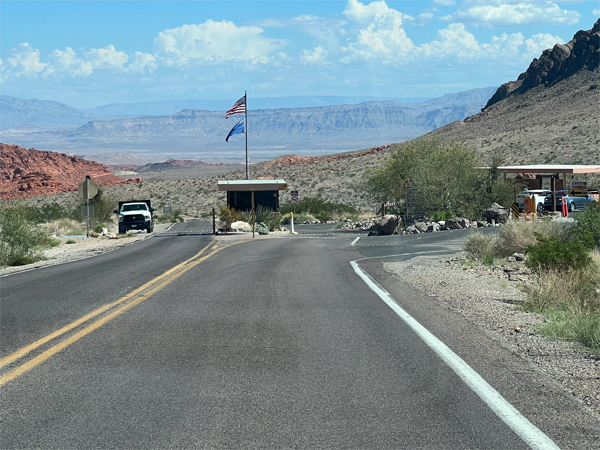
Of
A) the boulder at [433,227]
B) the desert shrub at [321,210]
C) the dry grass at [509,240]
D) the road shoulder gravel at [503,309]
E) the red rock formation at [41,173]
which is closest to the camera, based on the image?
the road shoulder gravel at [503,309]

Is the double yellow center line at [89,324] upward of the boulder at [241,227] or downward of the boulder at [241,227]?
upward

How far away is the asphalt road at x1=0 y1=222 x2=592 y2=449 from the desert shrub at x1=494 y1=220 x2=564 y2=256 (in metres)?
9.13

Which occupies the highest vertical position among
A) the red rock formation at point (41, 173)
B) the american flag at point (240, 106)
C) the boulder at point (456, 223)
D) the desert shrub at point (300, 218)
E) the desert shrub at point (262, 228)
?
the american flag at point (240, 106)

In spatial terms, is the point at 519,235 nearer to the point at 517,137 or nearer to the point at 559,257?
the point at 559,257

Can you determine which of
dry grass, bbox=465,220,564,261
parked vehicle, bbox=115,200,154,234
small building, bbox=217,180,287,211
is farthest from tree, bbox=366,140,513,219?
dry grass, bbox=465,220,564,261

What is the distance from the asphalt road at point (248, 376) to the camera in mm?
5086

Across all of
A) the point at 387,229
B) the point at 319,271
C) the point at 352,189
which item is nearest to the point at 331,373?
the point at 319,271

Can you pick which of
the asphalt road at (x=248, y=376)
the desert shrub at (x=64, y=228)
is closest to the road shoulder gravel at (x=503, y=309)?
the asphalt road at (x=248, y=376)

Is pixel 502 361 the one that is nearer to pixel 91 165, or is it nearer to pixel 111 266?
pixel 111 266

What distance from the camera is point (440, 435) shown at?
504 centimetres

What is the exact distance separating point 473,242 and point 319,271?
18.7 feet

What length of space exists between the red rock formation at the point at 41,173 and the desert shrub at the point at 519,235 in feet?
311

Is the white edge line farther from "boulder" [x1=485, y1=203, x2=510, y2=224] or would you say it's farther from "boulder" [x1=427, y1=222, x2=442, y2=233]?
"boulder" [x1=485, y1=203, x2=510, y2=224]

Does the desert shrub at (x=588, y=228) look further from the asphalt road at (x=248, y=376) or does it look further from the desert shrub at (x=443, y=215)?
the desert shrub at (x=443, y=215)
